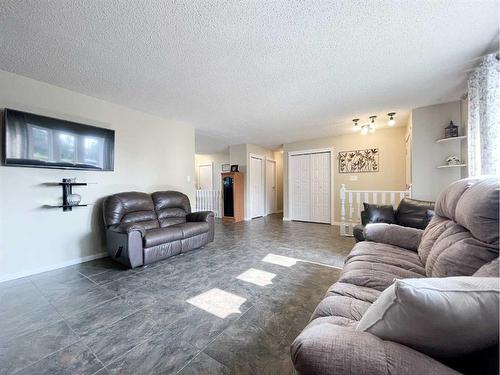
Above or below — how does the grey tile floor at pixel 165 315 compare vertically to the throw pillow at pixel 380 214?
below

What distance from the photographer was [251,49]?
2.06 meters

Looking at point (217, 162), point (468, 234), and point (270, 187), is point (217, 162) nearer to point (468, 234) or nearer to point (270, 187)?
point (270, 187)

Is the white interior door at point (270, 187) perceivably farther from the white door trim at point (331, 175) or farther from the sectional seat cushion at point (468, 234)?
the sectional seat cushion at point (468, 234)

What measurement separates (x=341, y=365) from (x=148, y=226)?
3174 mm

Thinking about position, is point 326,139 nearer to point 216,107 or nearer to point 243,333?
point 216,107

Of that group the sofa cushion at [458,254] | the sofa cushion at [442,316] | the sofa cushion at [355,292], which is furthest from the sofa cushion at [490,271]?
the sofa cushion at [355,292]

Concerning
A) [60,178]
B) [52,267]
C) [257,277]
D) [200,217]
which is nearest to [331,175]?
[200,217]

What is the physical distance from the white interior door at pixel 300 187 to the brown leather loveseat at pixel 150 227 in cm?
332

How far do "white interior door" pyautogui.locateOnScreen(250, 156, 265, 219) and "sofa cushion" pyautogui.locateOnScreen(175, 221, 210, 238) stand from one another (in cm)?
324

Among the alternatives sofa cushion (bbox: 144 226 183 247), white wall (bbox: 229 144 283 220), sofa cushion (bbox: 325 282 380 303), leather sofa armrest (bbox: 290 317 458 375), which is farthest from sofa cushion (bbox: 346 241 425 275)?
white wall (bbox: 229 144 283 220)

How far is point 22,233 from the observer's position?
2.52 metres

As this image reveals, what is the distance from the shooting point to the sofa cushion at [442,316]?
56 cm

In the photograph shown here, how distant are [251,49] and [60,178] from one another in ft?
9.60

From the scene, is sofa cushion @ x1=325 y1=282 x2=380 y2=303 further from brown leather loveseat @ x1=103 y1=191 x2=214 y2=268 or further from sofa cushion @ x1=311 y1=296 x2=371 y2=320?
brown leather loveseat @ x1=103 y1=191 x2=214 y2=268
